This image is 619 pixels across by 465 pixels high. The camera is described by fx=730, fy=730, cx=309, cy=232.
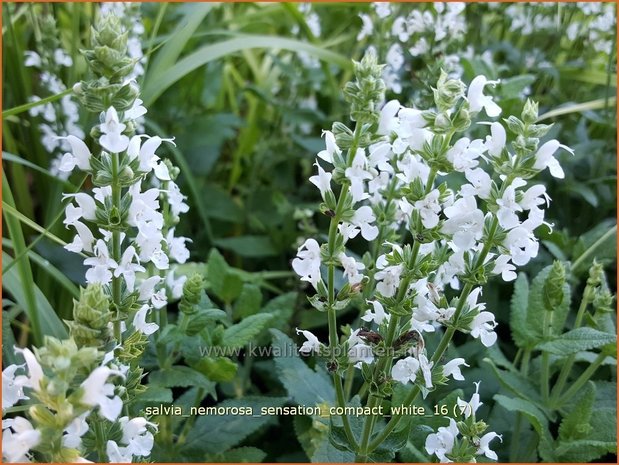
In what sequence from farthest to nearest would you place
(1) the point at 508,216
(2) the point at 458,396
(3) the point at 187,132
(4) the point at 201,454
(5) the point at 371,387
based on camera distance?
(3) the point at 187,132
(4) the point at 201,454
(2) the point at 458,396
(5) the point at 371,387
(1) the point at 508,216

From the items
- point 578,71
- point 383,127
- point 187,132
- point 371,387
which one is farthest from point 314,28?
point 371,387

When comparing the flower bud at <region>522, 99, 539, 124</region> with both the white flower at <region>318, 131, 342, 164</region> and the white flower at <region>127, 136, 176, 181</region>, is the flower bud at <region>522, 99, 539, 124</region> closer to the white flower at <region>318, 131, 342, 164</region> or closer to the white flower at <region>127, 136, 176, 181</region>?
the white flower at <region>318, 131, 342, 164</region>

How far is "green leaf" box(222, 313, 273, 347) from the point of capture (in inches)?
52.0

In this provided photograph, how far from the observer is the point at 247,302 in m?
1.53

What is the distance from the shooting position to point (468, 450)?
1.10 meters

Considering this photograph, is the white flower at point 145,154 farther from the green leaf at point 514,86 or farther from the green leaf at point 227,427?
the green leaf at point 514,86

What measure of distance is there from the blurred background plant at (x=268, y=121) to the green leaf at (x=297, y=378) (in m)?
0.04

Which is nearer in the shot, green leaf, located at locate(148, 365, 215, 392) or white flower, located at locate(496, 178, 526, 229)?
white flower, located at locate(496, 178, 526, 229)

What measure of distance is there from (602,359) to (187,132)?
1306mm

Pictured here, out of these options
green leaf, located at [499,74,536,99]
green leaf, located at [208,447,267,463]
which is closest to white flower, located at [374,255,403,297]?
green leaf, located at [208,447,267,463]

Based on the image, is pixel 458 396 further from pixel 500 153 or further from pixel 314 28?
pixel 314 28

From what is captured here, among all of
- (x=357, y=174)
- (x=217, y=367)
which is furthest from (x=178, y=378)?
(x=357, y=174)

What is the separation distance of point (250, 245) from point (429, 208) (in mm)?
1043

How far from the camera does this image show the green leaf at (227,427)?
132 centimetres
